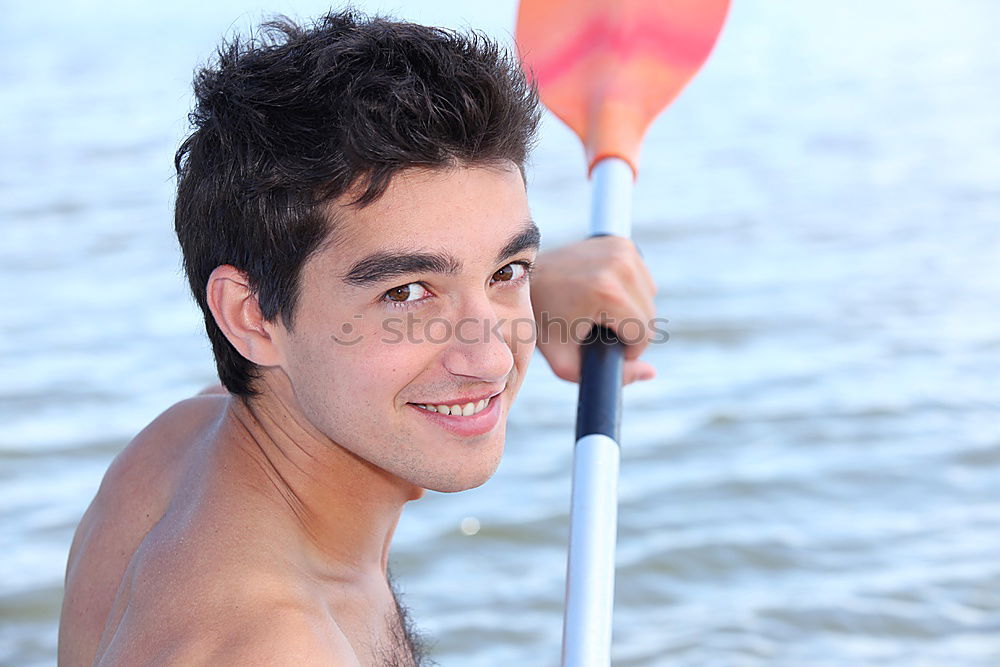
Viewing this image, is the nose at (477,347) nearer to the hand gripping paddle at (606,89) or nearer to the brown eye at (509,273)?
the brown eye at (509,273)

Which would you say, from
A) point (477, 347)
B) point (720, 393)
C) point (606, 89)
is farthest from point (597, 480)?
point (720, 393)

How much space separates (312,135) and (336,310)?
0.74ft

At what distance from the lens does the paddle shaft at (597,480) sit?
1.84m

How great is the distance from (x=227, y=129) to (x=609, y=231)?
0.86 meters

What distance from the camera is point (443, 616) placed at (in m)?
3.70

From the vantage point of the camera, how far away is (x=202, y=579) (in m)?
1.49

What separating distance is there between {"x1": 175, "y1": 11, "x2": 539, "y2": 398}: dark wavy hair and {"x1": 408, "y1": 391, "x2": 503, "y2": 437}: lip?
0.23 m

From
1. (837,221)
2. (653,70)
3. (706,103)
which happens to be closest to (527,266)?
(653,70)

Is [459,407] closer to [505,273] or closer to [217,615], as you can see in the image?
[505,273]

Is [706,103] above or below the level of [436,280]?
above

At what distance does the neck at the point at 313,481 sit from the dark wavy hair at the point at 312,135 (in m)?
0.07

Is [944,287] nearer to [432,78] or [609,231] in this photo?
[609,231]

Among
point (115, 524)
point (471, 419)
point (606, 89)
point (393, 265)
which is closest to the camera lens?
point (393, 265)

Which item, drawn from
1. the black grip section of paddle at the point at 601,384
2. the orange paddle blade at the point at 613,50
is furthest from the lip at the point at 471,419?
the orange paddle blade at the point at 613,50
